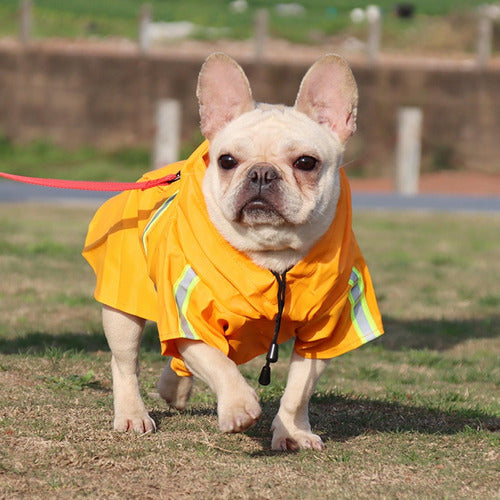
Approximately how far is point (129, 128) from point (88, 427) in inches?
750

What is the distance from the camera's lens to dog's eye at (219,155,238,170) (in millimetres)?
4391

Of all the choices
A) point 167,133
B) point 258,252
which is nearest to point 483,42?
point 167,133

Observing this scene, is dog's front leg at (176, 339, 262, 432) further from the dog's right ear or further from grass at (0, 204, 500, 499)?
the dog's right ear

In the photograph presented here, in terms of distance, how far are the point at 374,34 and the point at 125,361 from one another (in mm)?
20105

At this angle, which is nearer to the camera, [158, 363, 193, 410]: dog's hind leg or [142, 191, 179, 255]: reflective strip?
[142, 191, 179, 255]: reflective strip

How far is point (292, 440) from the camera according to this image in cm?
467

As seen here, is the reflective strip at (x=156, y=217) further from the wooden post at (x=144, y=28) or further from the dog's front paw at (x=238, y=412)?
the wooden post at (x=144, y=28)

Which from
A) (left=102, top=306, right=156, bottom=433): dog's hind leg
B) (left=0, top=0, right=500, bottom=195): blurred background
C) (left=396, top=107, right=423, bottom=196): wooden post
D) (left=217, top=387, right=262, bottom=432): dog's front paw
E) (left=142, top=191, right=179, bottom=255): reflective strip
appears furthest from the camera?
(left=0, top=0, right=500, bottom=195): blurred background

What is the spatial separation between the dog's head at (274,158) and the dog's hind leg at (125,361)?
0.88 metres

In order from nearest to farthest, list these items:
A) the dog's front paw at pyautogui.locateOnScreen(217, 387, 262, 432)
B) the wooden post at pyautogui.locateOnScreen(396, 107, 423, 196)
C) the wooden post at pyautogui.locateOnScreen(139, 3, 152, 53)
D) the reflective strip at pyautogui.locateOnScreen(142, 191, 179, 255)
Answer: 1. the dog's front paw at pyautogui.locateOnScreen(217, 387, 262, 432)
2. the reflective strip at pyautogui.locateOnScreen(142, 191, 179, 255)
3. the wooden post at pyautogui.locateOnScreen(396, 107, 423, 196)
4. the wooden post at pyautogui.locateOnScreen(139, 3, 152, 53)

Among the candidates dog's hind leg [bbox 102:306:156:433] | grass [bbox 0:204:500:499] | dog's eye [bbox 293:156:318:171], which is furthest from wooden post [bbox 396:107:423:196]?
dog's eye [bbox 293:156:318:171]

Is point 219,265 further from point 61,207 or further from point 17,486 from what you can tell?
point 61,207

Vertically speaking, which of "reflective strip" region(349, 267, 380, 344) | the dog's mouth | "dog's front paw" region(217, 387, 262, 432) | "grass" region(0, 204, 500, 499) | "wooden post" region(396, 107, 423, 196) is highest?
the dog's mouth

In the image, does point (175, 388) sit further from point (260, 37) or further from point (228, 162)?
point (260, 37)
